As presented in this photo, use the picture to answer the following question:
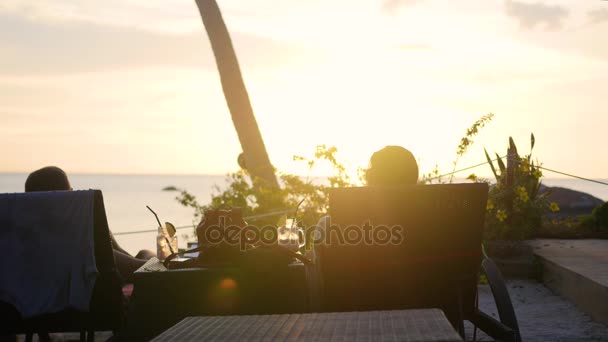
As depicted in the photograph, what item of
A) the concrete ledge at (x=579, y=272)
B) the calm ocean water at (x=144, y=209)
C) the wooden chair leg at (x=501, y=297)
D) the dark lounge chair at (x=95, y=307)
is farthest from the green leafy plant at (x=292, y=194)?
the wooden chair leg at (x=501, y=297)

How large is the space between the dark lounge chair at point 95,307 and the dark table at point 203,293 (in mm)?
443

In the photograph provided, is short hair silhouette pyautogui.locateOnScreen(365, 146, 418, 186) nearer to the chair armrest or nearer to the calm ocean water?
the chair armrest

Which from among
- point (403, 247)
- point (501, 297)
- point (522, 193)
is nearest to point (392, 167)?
point (403, 247)

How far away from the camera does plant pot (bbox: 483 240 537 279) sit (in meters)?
7.31

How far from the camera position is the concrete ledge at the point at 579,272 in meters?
5.25

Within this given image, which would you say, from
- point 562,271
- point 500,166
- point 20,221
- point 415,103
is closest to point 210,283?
point 20,221

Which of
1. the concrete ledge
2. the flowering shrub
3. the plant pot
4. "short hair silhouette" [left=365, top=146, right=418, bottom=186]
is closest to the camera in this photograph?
"short hair silhouette" [left=365, top=146, right=418, bottom=186]

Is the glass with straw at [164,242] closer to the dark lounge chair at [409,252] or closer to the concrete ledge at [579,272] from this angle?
the dark lounge chair at [409,252]

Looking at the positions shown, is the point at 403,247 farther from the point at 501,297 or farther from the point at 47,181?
the point at 47,181

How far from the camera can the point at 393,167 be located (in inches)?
126

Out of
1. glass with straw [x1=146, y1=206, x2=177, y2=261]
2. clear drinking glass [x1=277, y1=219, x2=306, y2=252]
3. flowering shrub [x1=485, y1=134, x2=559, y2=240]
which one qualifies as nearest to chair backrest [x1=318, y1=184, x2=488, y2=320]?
clear drinking glass [x1=277, y1=219, x2=306, y2=252]

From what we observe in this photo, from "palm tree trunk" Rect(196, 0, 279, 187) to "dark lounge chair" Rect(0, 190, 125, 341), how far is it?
5.35m

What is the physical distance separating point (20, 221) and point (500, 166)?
6.43 m

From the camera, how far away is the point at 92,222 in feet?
11.8
